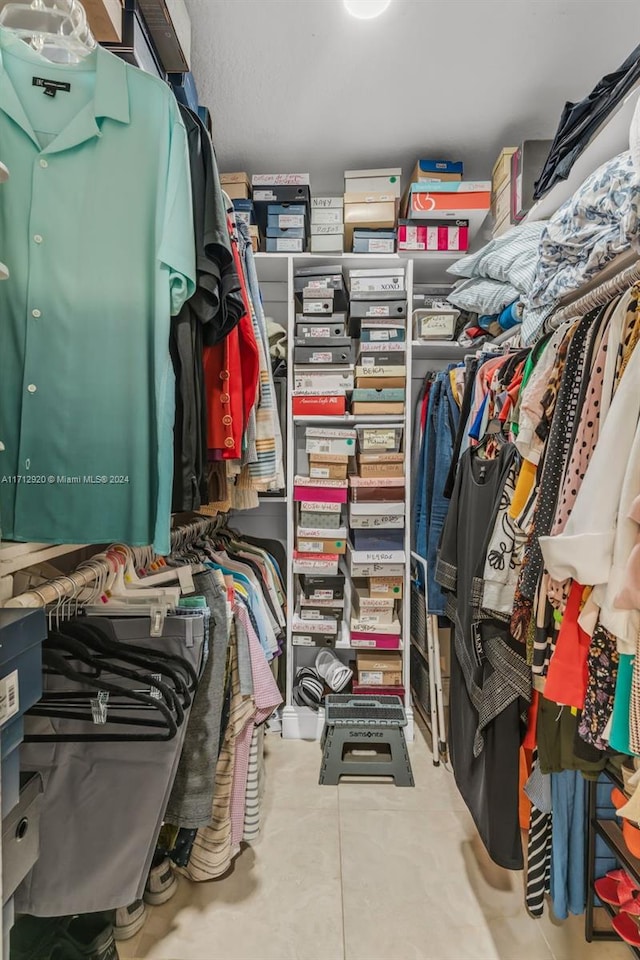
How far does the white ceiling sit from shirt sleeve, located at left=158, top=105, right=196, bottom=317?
1.06 meters

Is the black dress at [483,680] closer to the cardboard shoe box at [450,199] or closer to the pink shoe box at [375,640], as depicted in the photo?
the pink shoe box at [375,640]

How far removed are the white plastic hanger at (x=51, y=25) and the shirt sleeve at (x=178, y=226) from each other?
11.7 inches

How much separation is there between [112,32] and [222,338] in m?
0.73

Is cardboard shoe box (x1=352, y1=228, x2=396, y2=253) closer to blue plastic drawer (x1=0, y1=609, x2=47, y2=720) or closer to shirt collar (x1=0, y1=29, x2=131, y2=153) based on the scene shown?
shirt collar (x1=0, y1=29, x2=131, y2=153)

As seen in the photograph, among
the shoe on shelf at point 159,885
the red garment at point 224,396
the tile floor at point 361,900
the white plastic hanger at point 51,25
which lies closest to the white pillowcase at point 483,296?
the red garment at point 224,396

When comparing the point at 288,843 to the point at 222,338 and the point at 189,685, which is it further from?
the point at 222,338

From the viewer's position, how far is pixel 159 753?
956mm

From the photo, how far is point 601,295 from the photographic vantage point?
42.1 inches

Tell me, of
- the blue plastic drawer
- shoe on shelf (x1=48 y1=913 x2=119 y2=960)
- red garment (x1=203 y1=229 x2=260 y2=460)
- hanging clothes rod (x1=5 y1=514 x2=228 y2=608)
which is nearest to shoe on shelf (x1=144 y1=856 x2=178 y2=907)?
shoe on shelf (x1=48 y1=913 x2=119 y2=960)

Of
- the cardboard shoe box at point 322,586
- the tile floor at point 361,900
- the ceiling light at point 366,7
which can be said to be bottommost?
the tile floor at point 361,900

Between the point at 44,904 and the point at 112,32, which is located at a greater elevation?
the point at 112,32

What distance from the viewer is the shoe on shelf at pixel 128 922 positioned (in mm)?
1304

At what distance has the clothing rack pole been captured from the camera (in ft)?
3.18

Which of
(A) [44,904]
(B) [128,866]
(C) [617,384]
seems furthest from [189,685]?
(C) [617,384]
